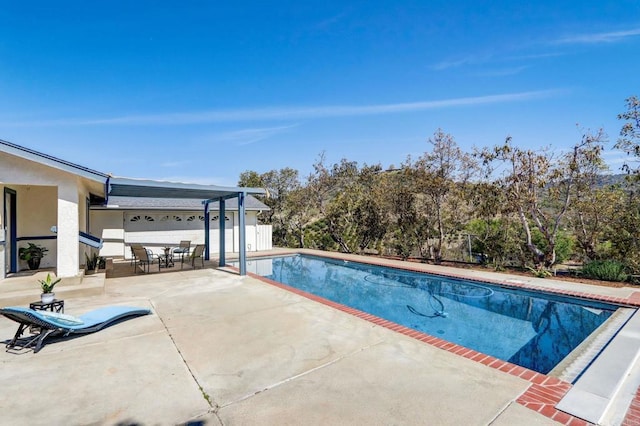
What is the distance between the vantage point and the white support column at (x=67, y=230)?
9.03 meters

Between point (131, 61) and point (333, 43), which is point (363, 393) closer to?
point (333, 43)

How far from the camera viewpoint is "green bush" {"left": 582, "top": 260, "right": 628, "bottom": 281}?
11.1 meters

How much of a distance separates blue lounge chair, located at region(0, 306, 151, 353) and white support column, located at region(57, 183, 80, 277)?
3.66m

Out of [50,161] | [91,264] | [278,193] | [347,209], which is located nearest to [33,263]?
[91,264]

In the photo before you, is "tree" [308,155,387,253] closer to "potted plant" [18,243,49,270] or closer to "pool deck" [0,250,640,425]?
"pool deck" [0,250,640,425]

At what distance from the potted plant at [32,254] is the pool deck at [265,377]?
4872mm

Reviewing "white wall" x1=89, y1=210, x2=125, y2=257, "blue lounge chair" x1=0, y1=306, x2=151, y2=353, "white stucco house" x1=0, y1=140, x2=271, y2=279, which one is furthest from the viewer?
"white wall" x1=89, y1=210, x2=125, y2=257

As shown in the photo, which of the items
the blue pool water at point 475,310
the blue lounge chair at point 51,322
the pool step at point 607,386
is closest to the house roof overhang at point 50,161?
the blue lounge chair at point 51,322

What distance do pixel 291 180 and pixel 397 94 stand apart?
1162 centimetres

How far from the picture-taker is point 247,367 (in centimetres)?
464

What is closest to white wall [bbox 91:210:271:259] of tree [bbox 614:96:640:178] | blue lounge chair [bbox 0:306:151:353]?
blue lounge chair [bbox 0:306:151:353]

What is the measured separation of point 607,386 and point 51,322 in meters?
8.11

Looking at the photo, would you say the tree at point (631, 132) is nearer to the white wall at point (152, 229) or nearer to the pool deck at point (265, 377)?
the pool deck at point (265, 377)

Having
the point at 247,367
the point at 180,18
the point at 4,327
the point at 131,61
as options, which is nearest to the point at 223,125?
the point at 131,61
